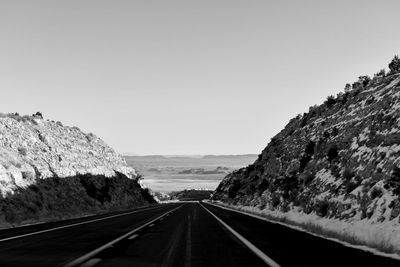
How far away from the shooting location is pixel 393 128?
81.8 ft

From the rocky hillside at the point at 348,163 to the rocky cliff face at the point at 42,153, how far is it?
2098 centimetres

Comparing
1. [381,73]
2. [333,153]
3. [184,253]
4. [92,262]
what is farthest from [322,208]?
[381,73]

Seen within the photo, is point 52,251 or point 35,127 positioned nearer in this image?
point 52,251

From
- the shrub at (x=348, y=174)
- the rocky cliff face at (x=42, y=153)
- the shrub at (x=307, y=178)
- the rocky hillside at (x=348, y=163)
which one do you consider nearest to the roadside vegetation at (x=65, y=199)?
the rocky cliff face at (x=42, y=153)

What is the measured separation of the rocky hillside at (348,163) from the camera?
19.2 metres

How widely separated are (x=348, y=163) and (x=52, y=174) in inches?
1152

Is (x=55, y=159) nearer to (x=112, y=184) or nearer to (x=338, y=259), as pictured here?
(x=112, y=184)

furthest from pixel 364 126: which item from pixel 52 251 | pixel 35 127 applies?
pixel 35 127

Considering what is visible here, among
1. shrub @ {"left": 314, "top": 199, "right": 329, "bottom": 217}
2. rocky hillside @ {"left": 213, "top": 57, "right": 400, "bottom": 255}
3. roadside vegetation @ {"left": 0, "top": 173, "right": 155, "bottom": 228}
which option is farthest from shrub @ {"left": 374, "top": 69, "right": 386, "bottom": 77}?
roadside vegetation @ {"left": 0, "top": 173, "right": 155, "bottom": 228}

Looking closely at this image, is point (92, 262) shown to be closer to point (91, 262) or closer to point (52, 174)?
point (91, 262)

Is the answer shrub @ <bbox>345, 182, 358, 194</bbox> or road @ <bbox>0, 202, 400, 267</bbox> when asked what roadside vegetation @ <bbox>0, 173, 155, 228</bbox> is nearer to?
road @ <bbox>0, 202, 400, 267</bbox>

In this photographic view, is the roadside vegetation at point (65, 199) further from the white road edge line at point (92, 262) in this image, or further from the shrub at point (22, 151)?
the white road edge line at point (92, 262)

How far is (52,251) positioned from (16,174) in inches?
1063

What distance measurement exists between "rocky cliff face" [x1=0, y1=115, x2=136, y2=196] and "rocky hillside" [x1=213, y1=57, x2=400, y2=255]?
21.0 metres
